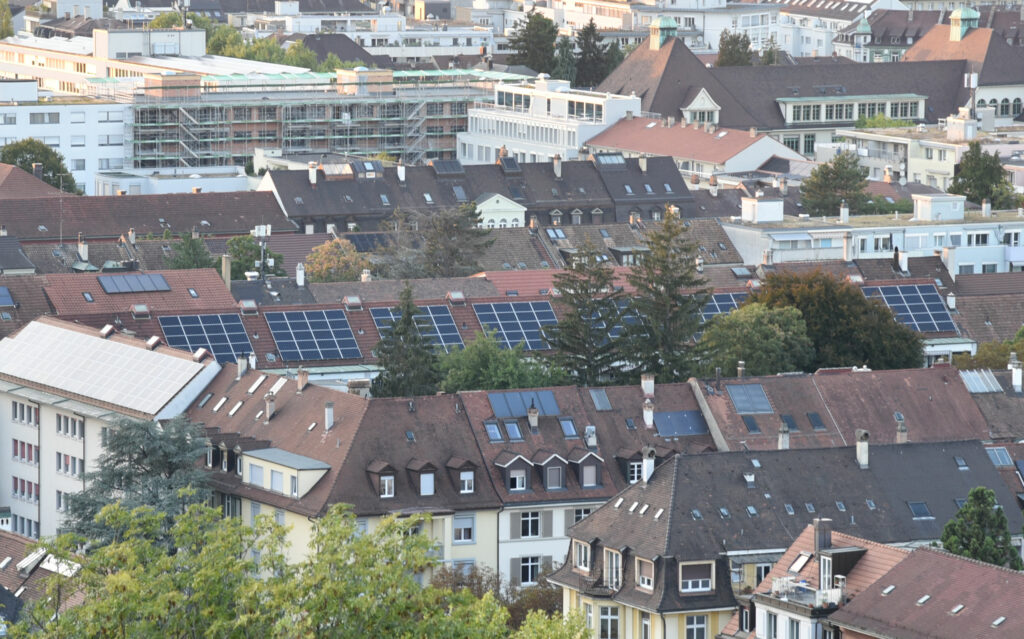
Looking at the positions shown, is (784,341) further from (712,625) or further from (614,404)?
(712,625)

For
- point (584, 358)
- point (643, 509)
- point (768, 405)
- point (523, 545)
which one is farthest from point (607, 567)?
point (584, 358)

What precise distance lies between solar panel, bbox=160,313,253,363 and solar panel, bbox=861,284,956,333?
25.8m

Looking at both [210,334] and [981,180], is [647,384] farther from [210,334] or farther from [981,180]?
[981,180]

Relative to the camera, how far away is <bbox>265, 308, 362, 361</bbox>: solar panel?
112m

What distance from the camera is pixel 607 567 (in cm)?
8244

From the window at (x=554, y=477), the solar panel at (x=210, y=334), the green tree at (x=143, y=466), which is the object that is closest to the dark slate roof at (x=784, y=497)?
the window at (x=554, y=477)

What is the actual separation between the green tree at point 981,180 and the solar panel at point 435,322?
5179 cm

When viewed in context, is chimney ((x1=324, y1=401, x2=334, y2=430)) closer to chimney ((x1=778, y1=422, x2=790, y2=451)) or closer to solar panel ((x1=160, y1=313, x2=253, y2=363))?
chimney ((x1=778, y1=422, x2=790, y2=451))

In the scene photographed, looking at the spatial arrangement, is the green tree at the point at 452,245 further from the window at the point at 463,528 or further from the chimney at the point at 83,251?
the window at the point at 463,528

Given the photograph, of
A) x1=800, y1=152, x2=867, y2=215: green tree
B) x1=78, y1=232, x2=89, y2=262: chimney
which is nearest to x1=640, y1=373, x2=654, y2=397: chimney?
x1=78, y1=232, x2=89, y2=262: chimney

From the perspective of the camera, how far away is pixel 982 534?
7875cm

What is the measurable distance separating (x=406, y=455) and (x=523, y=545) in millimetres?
4222

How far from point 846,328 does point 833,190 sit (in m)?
44.7

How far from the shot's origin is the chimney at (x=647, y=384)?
96.1 meters
